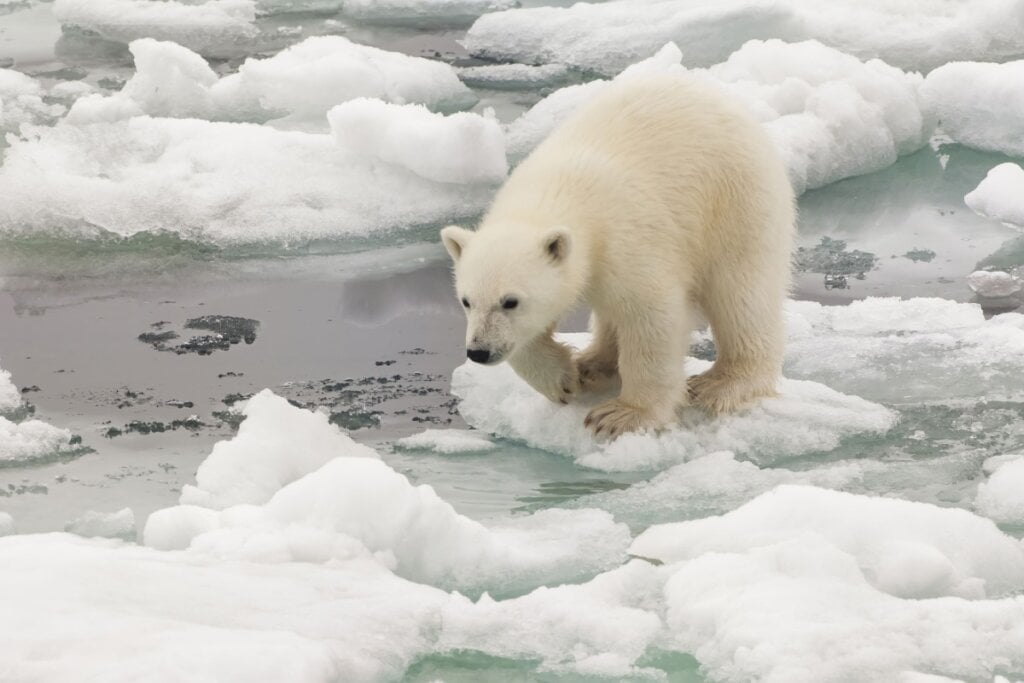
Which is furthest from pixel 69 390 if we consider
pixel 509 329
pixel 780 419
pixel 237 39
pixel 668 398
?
pixel 237 39

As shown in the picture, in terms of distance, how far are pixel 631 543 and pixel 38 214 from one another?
3.61 m

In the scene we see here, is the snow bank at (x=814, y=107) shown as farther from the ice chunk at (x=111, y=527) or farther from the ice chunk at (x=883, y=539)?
the ice chunk at (x=111, y=527)

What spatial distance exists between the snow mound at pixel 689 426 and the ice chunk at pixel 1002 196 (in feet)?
A: 6.67

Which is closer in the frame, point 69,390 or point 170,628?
point 170,628

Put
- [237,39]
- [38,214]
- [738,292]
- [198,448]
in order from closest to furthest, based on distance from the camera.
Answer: [198,448] → [738,292] → [38,214] → [237,39]

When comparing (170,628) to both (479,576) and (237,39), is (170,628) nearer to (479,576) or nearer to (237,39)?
(479,576)

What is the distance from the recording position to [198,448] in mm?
4227

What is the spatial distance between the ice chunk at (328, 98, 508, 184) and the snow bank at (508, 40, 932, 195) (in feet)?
2.12

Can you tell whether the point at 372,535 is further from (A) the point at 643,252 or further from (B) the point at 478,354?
(A) the point at 643,252

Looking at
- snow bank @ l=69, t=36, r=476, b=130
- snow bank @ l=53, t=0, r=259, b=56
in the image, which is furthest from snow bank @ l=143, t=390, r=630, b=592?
snow bank @ l=53, t=0, r=259, b=56

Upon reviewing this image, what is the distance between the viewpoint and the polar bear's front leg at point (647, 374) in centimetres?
426

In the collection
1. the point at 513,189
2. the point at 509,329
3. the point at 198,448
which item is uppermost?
the point at 513,189

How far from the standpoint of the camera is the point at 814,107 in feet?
23.0

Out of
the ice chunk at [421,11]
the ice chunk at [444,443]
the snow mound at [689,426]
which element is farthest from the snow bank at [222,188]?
the ice chunk at [421,11]
